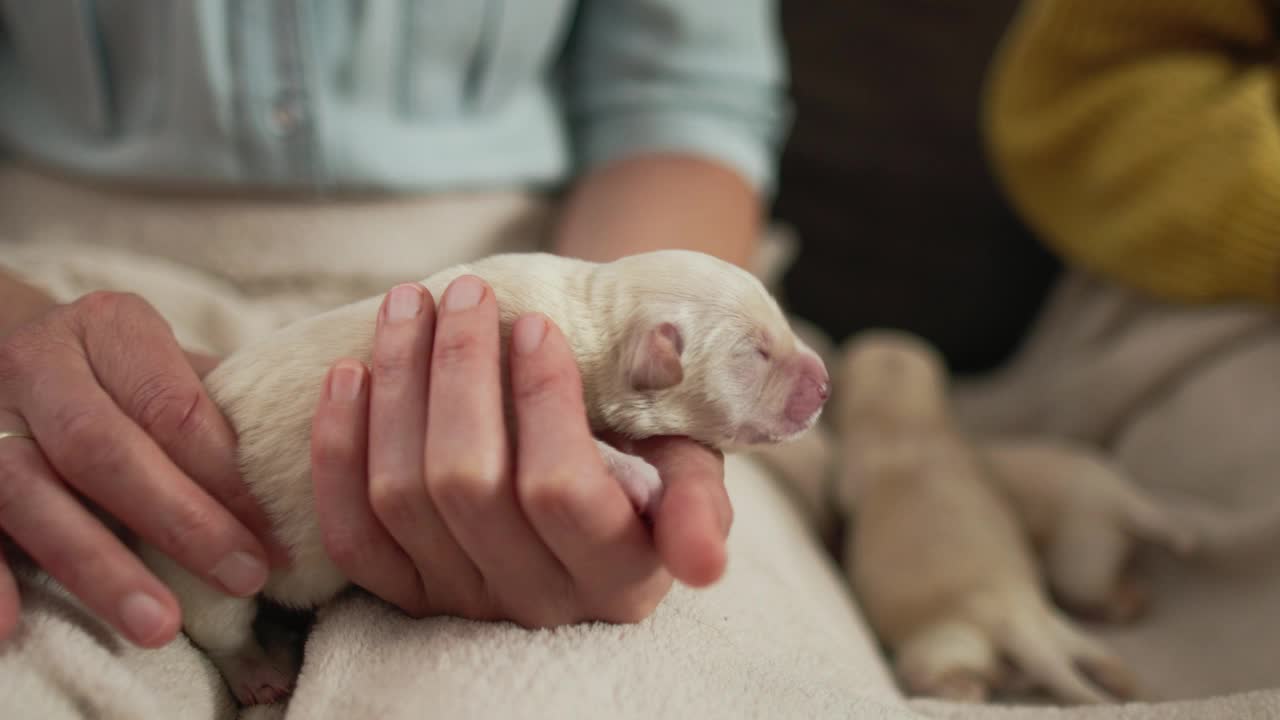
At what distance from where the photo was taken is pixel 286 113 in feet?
3.43

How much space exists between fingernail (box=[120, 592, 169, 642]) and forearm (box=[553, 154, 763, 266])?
558 mm

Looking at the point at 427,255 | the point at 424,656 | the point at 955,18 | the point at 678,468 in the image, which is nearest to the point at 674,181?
the point at 427,255

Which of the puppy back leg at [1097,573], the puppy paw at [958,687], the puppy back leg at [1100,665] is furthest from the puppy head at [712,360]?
the puppy back leg at [1097,573]

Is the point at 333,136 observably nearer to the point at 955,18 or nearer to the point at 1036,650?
the point at 1036,650

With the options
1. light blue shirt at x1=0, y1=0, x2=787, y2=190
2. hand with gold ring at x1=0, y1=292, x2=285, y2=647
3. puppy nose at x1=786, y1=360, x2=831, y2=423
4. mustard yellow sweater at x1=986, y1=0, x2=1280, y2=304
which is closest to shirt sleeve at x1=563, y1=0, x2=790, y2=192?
light blue shirt at x1=0, y1=0, x2=787, y2=190

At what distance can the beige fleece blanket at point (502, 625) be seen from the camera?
63 centimetres

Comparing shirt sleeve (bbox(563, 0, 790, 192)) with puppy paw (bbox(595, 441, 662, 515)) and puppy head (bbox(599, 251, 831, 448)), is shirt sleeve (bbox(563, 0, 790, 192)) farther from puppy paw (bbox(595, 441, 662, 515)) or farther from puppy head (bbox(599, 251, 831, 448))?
puppy paw (bbox(595, 441, 662, 515))

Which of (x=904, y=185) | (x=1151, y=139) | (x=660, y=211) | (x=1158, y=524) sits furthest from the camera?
(x=904, y=185)

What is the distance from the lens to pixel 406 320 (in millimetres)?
661

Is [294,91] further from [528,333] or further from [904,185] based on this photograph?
[904,185]

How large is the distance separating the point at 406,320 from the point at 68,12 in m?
0.60

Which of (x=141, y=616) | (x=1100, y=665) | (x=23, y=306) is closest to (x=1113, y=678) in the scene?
(x=1100, y=665)

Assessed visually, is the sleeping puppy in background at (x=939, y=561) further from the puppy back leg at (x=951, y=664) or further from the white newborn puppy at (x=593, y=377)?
the white newborn puppy at (x=593, y=377)

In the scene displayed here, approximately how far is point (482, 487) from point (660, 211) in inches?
23.9
